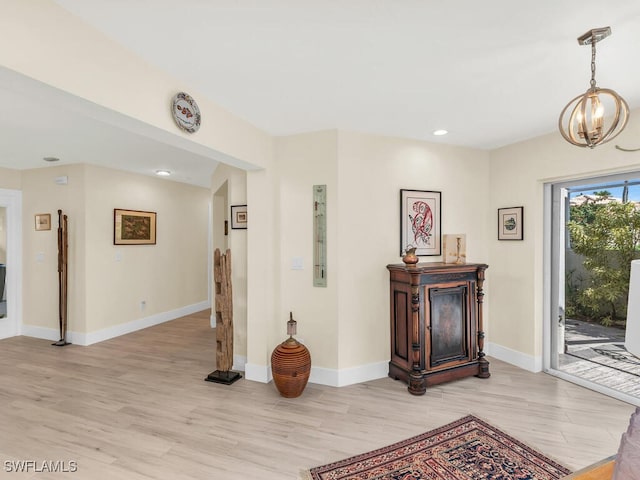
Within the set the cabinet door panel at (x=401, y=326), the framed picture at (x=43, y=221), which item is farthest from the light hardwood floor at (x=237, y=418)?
the framed picture at (x=43, y=221)

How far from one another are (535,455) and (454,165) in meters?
2.70

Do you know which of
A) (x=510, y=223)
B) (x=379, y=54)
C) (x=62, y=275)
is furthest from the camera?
(x=62, y=275)

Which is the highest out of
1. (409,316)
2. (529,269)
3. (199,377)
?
(529,269)

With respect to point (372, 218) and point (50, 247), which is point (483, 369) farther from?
point (50, 247)

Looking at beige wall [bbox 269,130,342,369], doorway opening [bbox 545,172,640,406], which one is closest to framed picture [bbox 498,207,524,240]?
doorway opening [bbox 545,172,640,406]

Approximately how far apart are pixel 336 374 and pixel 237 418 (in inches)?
38.7

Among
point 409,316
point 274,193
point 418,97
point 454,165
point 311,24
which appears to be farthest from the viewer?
point 454,165

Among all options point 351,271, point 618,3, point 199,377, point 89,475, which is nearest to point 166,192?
point 199,377

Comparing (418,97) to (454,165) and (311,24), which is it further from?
(454,165)

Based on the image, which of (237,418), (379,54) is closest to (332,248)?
(237,418)

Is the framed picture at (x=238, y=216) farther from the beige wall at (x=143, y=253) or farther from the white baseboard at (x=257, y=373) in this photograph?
the beige wall at (x=143, y=253)

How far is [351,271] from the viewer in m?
3.22

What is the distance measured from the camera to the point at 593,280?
3.21 m

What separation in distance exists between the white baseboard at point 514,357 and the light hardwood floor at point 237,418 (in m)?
0.11
